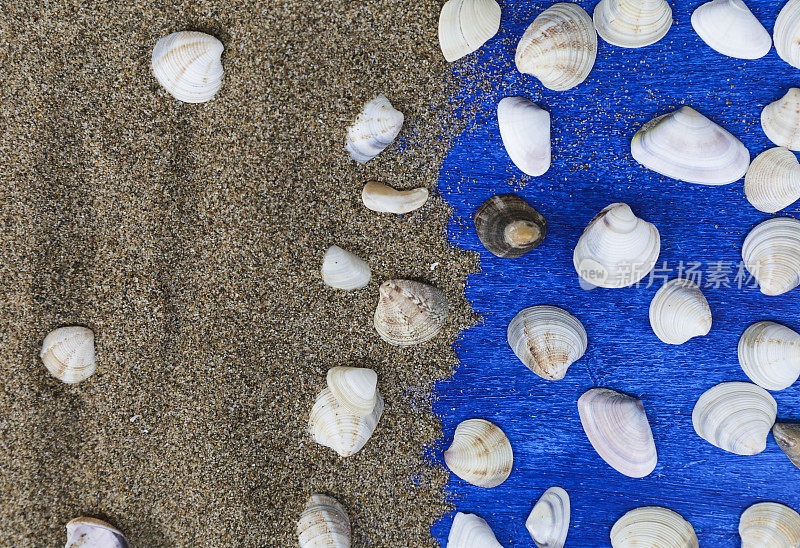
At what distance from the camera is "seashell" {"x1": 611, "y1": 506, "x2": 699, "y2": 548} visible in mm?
1458

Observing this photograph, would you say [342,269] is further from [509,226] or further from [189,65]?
[189,65]

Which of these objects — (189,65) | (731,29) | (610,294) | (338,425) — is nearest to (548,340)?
(610,294)

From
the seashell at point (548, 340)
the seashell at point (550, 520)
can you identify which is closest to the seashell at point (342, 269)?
the seashell at point (548, 340)

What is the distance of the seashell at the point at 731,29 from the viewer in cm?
133

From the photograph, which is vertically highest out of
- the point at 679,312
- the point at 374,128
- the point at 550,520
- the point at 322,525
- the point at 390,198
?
the point at 374,128

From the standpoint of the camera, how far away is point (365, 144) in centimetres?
137

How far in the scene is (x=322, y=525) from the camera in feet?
4.68

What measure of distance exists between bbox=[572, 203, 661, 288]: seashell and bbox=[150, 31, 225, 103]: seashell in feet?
3.91

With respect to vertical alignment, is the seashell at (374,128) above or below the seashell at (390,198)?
above

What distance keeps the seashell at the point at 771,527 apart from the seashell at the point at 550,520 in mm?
560

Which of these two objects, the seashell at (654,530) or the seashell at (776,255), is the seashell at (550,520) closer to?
the seashell at (654,530)

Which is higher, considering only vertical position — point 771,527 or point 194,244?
point 194,244

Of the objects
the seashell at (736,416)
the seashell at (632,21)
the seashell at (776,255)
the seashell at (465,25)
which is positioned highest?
the seashell at (632,21)

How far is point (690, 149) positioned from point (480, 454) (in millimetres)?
1103
